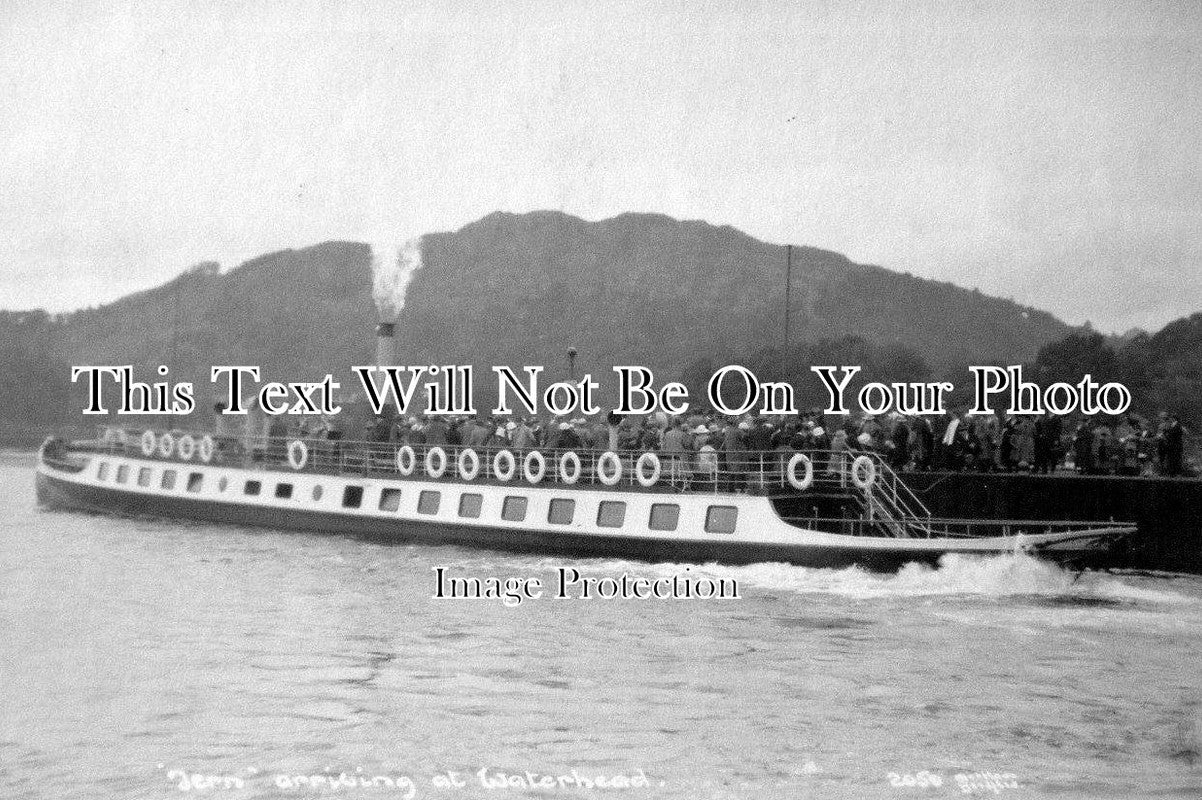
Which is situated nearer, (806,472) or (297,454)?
(806,472)

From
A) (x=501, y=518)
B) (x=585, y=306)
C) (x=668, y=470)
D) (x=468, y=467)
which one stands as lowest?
(x=501, y=518)

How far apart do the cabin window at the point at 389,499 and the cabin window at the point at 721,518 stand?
21.9 ft

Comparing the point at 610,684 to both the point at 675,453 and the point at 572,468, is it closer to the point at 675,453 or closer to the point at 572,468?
the point at 675,453

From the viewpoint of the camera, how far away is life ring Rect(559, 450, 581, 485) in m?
21.4

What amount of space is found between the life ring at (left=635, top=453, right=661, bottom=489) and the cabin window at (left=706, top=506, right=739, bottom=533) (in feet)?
3.30

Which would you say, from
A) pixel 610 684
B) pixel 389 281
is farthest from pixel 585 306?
pixel 610 684

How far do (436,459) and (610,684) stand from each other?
11.5 meters

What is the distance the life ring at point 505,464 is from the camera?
2245 cm

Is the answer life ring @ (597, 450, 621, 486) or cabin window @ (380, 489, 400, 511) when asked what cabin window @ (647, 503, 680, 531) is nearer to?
life ring @ (597, 450, 621, 486)

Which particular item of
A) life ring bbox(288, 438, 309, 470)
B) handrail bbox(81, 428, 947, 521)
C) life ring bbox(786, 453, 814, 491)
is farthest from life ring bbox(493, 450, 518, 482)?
life ring bbox(786, 453, 814, 491)

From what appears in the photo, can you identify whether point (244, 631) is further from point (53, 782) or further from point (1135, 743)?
point (1135, 743)

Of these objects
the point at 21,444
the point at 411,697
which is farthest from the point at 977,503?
the point at 21,444

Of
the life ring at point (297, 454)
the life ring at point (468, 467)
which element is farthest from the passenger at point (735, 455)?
the life ring at point (297, 454)

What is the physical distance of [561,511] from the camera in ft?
71.9
